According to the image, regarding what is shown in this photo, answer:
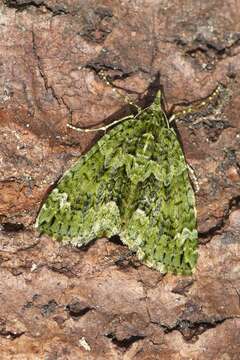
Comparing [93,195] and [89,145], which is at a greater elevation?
[89,145]

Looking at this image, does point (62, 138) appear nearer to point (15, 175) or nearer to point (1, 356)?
point (15, 175)

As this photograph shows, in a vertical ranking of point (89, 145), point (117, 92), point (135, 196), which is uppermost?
point (117, 92)

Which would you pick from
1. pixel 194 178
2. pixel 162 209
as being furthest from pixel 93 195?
pixel 194 178

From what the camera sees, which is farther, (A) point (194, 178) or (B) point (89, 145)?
(B) point (89, 145)

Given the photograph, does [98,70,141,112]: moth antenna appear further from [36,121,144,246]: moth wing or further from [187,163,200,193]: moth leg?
[187,163,200,193]: moth leg

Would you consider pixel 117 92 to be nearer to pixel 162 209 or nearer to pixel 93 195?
pixel 93 195

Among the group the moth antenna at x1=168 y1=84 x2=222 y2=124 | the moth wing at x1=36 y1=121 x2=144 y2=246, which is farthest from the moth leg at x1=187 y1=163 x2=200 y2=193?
the moth wing at x1=36 y1=121 x2=144 y2=246

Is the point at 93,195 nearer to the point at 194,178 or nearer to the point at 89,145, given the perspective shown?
the point at 89,145
